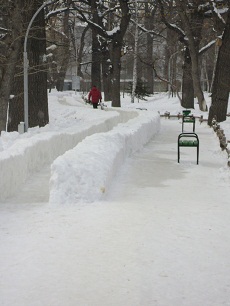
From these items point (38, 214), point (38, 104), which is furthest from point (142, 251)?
point (38, 104)

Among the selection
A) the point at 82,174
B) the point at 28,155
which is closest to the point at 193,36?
the point at 28,155

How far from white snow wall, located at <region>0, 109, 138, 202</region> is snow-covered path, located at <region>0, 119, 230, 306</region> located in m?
0.34

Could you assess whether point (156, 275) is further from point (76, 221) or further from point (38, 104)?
point (38, 104)

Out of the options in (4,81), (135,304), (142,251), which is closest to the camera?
(135,304)

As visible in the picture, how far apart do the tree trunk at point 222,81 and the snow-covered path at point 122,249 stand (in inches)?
604

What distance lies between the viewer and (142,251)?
20.1 ft

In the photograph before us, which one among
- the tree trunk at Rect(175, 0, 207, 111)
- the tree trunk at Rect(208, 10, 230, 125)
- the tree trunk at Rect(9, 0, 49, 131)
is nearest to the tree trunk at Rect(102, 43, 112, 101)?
the tree trunk at Rect(175, 0, 207, 111)

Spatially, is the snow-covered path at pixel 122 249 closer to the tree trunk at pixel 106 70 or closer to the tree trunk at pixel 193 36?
the tree trunk at pixel 193 36

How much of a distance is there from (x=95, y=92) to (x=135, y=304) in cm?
2754

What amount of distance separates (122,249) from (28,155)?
227 inches

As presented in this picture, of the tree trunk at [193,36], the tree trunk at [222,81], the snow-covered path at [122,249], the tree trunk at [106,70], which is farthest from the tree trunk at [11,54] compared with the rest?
the tree trunk at [106,70]

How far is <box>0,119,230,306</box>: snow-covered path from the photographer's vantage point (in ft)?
16.3

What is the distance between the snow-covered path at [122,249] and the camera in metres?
4.97

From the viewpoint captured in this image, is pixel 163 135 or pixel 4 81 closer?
pixel 4 81
